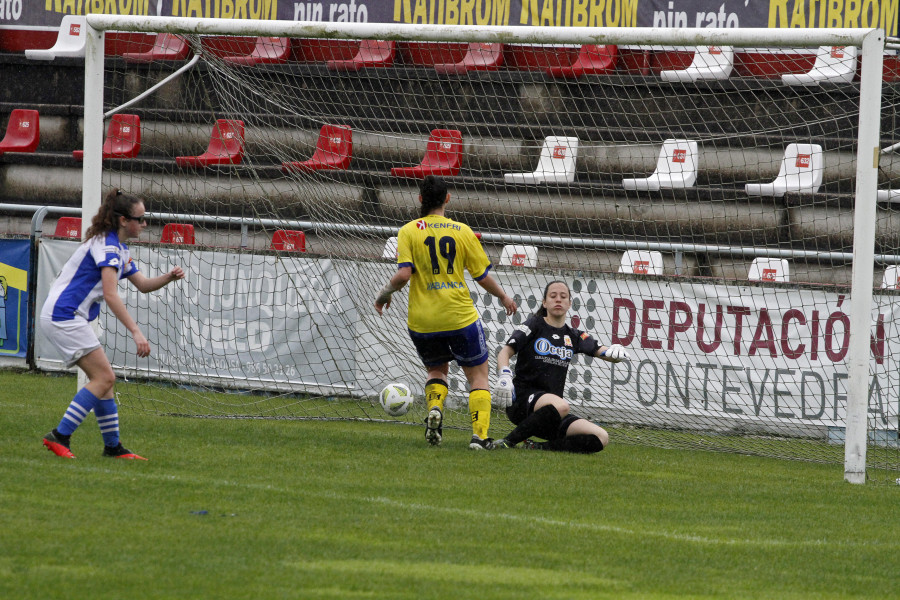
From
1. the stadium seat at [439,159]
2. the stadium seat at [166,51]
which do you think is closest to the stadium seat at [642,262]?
the stadium seat at [439,159]

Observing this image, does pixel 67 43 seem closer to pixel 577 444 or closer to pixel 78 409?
pixel 78 409

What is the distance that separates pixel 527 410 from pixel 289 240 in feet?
14.9

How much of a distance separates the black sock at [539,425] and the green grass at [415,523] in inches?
11.5

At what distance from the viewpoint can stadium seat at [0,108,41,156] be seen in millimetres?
17453

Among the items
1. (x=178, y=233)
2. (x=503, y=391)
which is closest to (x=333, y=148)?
(x=178, y=233)

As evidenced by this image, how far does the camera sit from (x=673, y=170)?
12.8 meters

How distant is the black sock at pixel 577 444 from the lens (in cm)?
912

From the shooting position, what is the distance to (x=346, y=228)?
1195 centimetres

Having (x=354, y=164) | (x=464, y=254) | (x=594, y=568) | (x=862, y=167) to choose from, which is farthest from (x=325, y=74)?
(x=594, y=568)

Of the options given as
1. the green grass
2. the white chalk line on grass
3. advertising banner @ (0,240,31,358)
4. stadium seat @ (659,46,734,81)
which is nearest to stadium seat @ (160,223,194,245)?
advertising banner @ (0,240,31,358)

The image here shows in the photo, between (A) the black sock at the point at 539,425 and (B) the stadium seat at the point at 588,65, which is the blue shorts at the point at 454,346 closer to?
(A) the black sock at the point at 539,425

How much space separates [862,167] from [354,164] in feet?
23.1

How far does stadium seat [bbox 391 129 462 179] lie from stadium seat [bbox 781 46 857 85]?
3.65 m

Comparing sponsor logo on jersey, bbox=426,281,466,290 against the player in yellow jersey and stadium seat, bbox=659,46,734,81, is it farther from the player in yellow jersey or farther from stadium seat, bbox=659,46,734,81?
stadium seat, bbox=659,46,734,81
